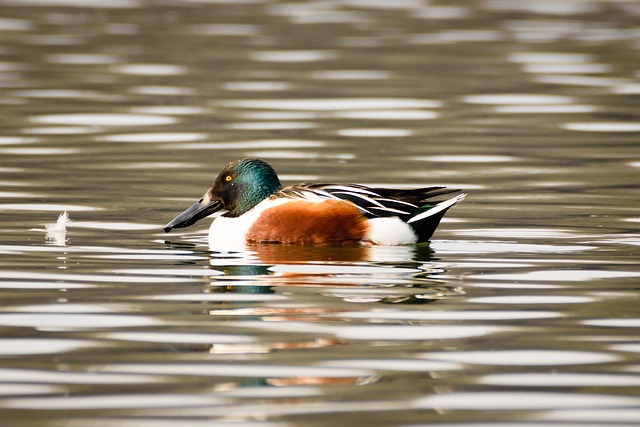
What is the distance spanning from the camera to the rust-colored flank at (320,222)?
32.3ft

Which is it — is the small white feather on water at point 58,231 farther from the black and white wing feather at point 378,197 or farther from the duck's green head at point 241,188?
the black and white wing feather at point 378,197

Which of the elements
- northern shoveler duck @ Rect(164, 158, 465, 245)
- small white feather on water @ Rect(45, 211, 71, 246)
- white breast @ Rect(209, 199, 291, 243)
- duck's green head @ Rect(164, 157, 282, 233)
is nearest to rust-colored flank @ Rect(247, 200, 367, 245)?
northern shoveler duck @ Rect(164, 158, 465, 245)

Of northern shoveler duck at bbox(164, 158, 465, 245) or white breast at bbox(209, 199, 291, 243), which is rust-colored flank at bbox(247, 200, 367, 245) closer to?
northern shoveler duck at bbox(164, 158, 465, 245)

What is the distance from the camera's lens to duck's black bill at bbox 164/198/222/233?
34.3ft

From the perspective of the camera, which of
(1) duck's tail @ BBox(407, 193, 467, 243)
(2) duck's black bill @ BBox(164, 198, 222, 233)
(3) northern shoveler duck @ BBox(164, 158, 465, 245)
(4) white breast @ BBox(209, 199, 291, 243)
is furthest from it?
(2) duck's black bill @ BBox(164, 198, 222, 233)

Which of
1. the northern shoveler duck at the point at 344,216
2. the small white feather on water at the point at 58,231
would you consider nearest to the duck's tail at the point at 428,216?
the northern shoveler duck at the point at 344,216

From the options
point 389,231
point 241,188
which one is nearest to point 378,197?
point 389,231

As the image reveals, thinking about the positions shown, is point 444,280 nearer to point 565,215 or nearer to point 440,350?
point 440,350

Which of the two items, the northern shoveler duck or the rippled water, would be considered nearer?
the rippled water

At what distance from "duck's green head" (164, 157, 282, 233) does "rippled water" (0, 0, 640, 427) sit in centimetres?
17

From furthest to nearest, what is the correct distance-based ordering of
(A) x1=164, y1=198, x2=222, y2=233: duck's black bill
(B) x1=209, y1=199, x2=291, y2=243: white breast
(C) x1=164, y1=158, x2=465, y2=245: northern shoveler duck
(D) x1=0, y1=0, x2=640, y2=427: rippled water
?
(A) x1=164, y1=198, x2=222, y2=233: duck's black bill < (B) x1=209, y1=199, x2=291, y2=243: white breast < (C) x1=164, y1=158, x2=465, y2=245: northern shoveler duck < (D) x1=0, y1=0, x2=640, y2=427: rippled water

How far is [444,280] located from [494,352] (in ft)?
6.05

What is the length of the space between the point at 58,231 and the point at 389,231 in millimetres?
2163

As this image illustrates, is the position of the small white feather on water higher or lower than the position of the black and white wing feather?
lower
